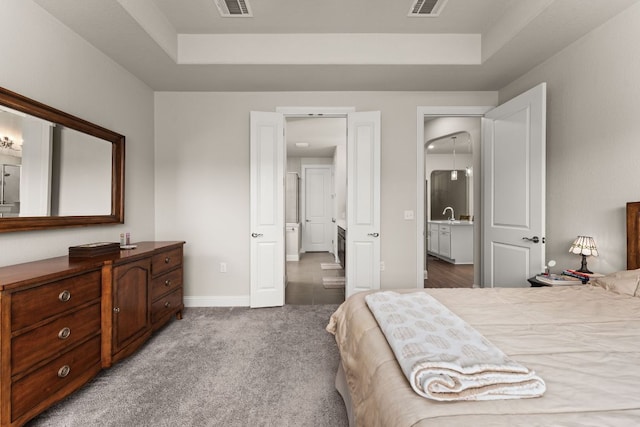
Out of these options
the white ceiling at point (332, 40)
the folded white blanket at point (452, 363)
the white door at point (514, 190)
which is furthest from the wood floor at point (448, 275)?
the folded white blanket at point (452, 363)

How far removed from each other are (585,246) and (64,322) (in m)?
3.57

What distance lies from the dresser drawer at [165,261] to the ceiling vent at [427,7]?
307 centimetres

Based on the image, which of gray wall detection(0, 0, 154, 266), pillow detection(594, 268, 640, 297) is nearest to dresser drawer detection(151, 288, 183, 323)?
gray wall detection(0, 0, 154, 266)

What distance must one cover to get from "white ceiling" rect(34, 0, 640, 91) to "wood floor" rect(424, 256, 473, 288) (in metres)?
2.79

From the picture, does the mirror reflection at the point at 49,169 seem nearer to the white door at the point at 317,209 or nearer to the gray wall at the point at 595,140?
the gray wall at the point at 595,140

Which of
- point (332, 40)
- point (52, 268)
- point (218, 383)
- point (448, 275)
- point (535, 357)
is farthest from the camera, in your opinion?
point (448, 275)

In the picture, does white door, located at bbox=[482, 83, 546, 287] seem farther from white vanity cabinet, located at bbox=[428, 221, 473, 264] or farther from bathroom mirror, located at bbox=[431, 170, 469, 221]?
bathroom mirror, located at bbox=[431, 170, 469, 221]

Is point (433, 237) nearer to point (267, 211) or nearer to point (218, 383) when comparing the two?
Answer: point (267, 211)

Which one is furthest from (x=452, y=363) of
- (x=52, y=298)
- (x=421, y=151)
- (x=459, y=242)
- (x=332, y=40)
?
(x=459, y=242)

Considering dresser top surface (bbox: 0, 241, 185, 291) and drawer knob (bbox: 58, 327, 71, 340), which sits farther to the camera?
drawer knob (bbox: 58, 327, 71, 340)

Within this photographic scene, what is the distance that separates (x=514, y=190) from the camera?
9.46ft

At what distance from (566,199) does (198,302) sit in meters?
3.94

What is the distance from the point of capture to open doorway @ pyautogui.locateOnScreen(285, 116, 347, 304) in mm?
4367

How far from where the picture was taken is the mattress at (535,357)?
28.0 inches
